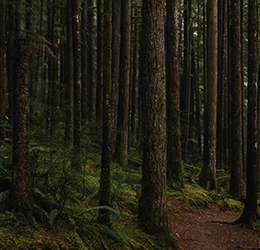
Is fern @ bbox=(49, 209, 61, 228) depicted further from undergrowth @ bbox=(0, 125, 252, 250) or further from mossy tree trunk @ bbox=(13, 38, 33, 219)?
mossy tree trunk @ bbox=(13, 38, 33, 219)

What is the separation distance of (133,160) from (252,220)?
19.5 feet

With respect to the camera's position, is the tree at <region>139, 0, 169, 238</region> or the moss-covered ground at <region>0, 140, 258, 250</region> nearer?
the moss-covered ground at <region>0, 140, 258, 250</region>

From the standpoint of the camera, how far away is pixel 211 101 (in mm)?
11070

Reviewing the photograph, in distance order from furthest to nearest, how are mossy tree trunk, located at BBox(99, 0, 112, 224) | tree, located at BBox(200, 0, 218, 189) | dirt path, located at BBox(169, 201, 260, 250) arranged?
1. tree, located at BBox(200, 0, 218, 189)
2. dirt path, located at BBox(169, 201, 260, 250)
3. mossy tree trunk, located at BBox(99, 0, 112, 224)

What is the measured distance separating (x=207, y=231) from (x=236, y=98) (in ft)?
17.0

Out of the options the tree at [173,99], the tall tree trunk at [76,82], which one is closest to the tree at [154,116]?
the tall tree trunk at [76,82]

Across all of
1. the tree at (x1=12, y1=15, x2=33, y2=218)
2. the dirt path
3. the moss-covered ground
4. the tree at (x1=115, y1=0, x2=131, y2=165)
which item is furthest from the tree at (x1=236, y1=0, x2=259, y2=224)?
the tree at (x1=12, y1=15, x2=33, y2=218)

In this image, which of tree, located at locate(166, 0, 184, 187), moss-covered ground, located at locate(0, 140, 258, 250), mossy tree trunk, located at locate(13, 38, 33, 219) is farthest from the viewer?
tree, located at locate(166, 0, 184, 187)

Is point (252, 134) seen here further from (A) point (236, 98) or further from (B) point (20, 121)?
(B) point (20, 121)

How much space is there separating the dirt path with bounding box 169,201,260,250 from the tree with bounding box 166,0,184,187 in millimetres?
1349

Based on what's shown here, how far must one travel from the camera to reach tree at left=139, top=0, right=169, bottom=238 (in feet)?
18.1

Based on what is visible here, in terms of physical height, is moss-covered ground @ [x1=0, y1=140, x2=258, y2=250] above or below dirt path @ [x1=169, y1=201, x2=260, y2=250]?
above

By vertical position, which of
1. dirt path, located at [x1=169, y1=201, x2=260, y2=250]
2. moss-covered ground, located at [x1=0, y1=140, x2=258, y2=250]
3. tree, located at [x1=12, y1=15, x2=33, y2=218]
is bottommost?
dirt path, located at [x1=169, y1=201, x2=260, y2=250]

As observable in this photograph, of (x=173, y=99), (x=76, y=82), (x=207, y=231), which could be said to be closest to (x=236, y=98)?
(x=173, y=99)
